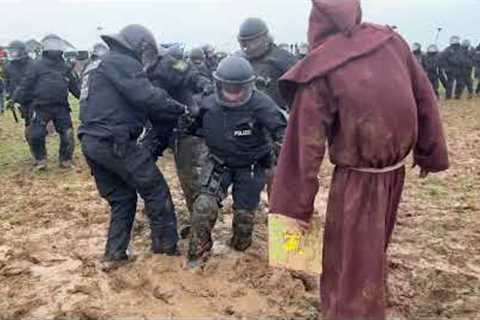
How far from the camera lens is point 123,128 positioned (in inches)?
202

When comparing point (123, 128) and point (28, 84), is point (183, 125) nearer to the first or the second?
point (123, 128)

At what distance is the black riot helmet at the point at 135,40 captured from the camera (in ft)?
16.9

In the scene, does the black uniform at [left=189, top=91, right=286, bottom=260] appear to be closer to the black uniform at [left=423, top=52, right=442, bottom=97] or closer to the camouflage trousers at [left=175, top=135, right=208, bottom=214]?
the camouflage trousers at [left=175, top=135, right=208, bottom=214]

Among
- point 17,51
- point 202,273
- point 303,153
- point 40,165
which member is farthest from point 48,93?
point 303,153

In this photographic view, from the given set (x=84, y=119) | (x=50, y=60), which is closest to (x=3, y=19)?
(x=50, y=60)

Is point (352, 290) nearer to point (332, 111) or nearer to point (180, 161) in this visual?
point (332, 111)

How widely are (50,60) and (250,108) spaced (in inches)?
217

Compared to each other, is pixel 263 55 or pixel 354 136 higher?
pixel 263 55

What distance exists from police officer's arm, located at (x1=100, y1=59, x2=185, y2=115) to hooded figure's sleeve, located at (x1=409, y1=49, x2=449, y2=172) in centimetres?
221

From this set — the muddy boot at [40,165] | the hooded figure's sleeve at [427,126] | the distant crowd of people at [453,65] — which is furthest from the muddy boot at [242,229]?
the distant crowd of people at [453,65]

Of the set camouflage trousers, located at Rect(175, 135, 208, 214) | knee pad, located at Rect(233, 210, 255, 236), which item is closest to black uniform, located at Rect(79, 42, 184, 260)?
knee pad, located at Rect(233, 210, 255, 236)

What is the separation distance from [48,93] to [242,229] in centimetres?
518

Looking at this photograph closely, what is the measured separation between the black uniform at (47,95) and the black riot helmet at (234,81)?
5.04m

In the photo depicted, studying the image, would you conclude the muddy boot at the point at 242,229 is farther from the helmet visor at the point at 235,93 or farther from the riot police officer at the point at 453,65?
the riot police officer at the point at 453,65
